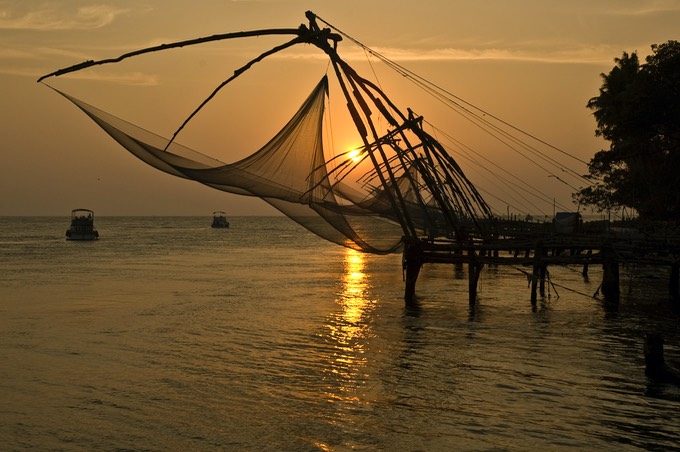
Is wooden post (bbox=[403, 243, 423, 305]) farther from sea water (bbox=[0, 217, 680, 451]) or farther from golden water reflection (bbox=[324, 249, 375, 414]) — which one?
golden water reflection (bbox=[324, 249, 375, 414])

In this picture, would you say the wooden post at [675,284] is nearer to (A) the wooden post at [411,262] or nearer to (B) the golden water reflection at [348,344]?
(A) the wooden post at [411,262]

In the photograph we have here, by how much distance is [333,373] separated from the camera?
11.2 m

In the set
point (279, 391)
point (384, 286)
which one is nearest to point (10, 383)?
point (279, 391)

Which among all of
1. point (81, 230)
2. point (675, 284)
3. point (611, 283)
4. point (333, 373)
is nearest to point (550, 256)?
point (611, 283)

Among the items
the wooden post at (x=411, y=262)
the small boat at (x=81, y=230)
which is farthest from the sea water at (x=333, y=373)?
the small boat at (x=81, y=230)

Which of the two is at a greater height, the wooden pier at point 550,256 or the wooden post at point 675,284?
the wooden pier at point 550,256

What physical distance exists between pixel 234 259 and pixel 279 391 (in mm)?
34459

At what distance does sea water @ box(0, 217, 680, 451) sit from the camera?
8.25m

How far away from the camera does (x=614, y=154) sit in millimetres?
20984

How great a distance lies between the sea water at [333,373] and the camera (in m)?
Answer: 8.25

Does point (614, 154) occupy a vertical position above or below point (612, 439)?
above

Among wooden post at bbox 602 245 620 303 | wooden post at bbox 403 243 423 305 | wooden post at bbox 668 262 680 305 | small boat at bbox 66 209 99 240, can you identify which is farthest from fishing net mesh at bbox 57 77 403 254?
small boat at bbox 66 209 99 240

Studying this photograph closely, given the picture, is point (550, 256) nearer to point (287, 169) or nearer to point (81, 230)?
point (287, 169)

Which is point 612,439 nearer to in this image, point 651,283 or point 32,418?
point 32,418
